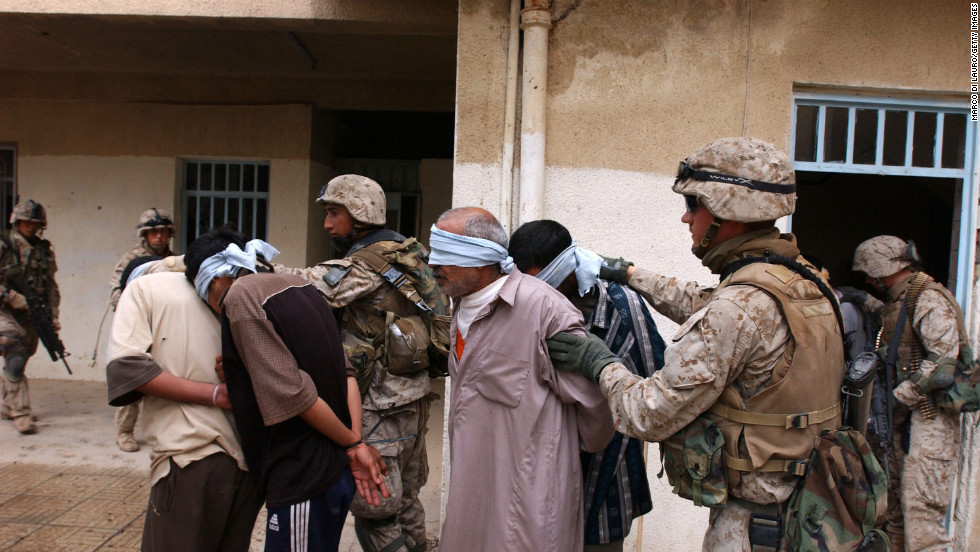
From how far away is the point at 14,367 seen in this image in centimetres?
538

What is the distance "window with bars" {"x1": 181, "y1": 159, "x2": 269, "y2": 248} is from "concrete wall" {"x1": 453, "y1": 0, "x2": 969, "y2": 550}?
13.4 feet

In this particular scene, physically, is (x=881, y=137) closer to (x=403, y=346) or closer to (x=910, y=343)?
(x=910, y=343)

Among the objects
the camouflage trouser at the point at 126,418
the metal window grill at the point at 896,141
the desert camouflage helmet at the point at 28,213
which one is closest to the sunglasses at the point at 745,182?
the metal window grill at the point at 896,141

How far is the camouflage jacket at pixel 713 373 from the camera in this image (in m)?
1.81

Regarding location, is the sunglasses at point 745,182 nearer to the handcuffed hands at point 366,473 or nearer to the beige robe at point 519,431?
the beige robe at point 519,431

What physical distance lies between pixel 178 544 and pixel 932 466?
3.62 m

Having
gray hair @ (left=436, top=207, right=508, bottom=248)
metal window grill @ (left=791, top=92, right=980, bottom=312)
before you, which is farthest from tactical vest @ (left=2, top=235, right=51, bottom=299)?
metal window grill @ (left=791, top=92, right=980, bottom=312)

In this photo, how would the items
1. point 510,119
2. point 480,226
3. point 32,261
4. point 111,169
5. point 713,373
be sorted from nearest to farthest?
point 713,373, point 480,226, point 510,119, point 32,261, point 111,169

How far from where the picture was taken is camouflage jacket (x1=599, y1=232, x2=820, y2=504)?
5.94 feet

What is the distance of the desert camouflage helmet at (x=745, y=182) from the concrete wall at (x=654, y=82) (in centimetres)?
163

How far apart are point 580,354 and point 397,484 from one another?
4.92 feet

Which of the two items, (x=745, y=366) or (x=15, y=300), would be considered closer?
(x=745, y=366)

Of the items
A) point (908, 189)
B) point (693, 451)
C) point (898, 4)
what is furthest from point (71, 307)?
point (908, 189)

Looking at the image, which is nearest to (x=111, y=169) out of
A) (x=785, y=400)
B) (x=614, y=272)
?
(x=614, y=272)
